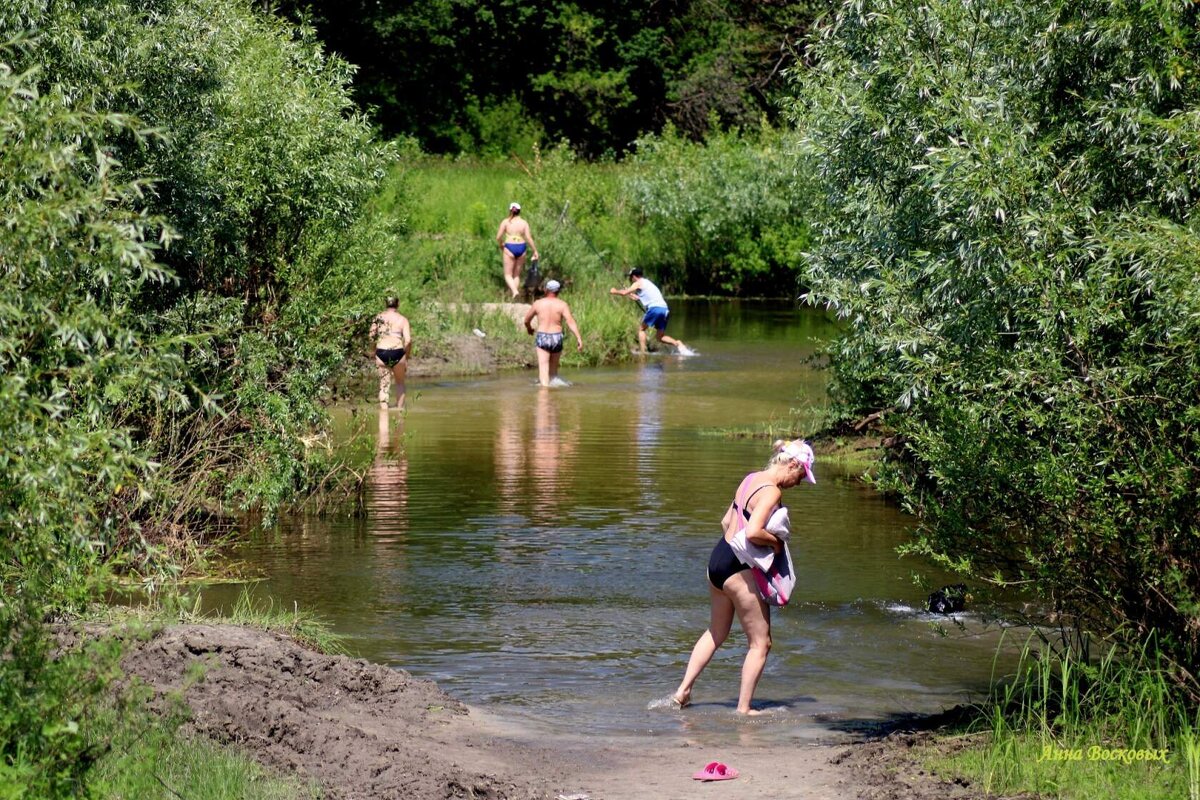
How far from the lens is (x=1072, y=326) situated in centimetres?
824

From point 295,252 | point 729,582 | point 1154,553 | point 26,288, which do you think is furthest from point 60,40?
point 1154,553

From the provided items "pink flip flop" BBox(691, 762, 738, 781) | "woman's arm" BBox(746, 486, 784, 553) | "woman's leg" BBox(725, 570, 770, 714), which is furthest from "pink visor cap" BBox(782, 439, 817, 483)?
"pink flip flop" BBox(691, 762, 738, 781)

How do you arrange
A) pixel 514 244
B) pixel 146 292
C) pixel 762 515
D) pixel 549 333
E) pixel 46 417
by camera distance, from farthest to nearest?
pixel 514 244
pixel 549 333
pixel 146 292
pixel 762 515
pixel 46 417

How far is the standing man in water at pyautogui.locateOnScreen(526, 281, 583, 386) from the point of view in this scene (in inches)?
949

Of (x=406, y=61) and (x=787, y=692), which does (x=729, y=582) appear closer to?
(x=787, y=692)

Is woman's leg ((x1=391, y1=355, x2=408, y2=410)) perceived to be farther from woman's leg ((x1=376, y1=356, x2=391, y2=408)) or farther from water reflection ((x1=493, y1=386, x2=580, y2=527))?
water reflection ((x1=493, y1=386, x2=580, y2=527))

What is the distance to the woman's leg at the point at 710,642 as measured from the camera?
31.3 feet

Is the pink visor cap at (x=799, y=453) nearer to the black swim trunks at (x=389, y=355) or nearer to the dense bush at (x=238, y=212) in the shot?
the dense bush at (x=238, y=212)

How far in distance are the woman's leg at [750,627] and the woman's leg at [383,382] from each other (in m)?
12.2

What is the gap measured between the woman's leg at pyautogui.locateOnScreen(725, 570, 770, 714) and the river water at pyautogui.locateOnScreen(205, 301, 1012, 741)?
0.20 metres

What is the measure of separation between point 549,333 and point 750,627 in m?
14.8

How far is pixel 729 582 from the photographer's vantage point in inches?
373

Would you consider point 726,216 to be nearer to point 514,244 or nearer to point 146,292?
point 514,244

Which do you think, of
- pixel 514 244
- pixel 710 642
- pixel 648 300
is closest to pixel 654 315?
pixel 648 300
